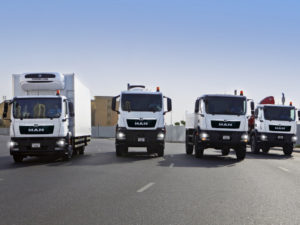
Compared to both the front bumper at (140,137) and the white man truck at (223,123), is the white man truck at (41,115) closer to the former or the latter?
the front bumper at (140,137)

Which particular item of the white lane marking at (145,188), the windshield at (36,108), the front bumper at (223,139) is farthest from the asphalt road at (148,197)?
the front bumper at (223,139)

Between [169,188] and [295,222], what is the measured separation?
3.88 m

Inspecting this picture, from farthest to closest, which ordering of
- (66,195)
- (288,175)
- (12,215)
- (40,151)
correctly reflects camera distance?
(40,151)
(288,175)
(66,195)
(12,215)

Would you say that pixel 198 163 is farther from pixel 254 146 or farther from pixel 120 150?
pixel 254 146

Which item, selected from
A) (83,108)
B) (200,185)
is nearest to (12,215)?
(200,185)

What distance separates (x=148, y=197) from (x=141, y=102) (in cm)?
1171

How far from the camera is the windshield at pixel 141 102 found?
65.2ft

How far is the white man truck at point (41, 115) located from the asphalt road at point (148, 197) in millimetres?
3514

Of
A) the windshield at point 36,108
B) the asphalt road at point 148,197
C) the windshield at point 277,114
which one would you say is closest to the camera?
the asphalt road at point 148,197

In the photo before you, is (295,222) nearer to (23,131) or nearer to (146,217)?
(146,217)

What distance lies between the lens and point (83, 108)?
21.4 meters

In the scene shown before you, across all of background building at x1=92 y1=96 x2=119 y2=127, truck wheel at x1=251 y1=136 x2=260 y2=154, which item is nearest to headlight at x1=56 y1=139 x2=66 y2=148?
truck wheel at x1=251 y1=136 x2=260 y2=154

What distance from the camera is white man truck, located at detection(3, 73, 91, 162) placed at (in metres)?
16.8

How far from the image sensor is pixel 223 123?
18766mm
